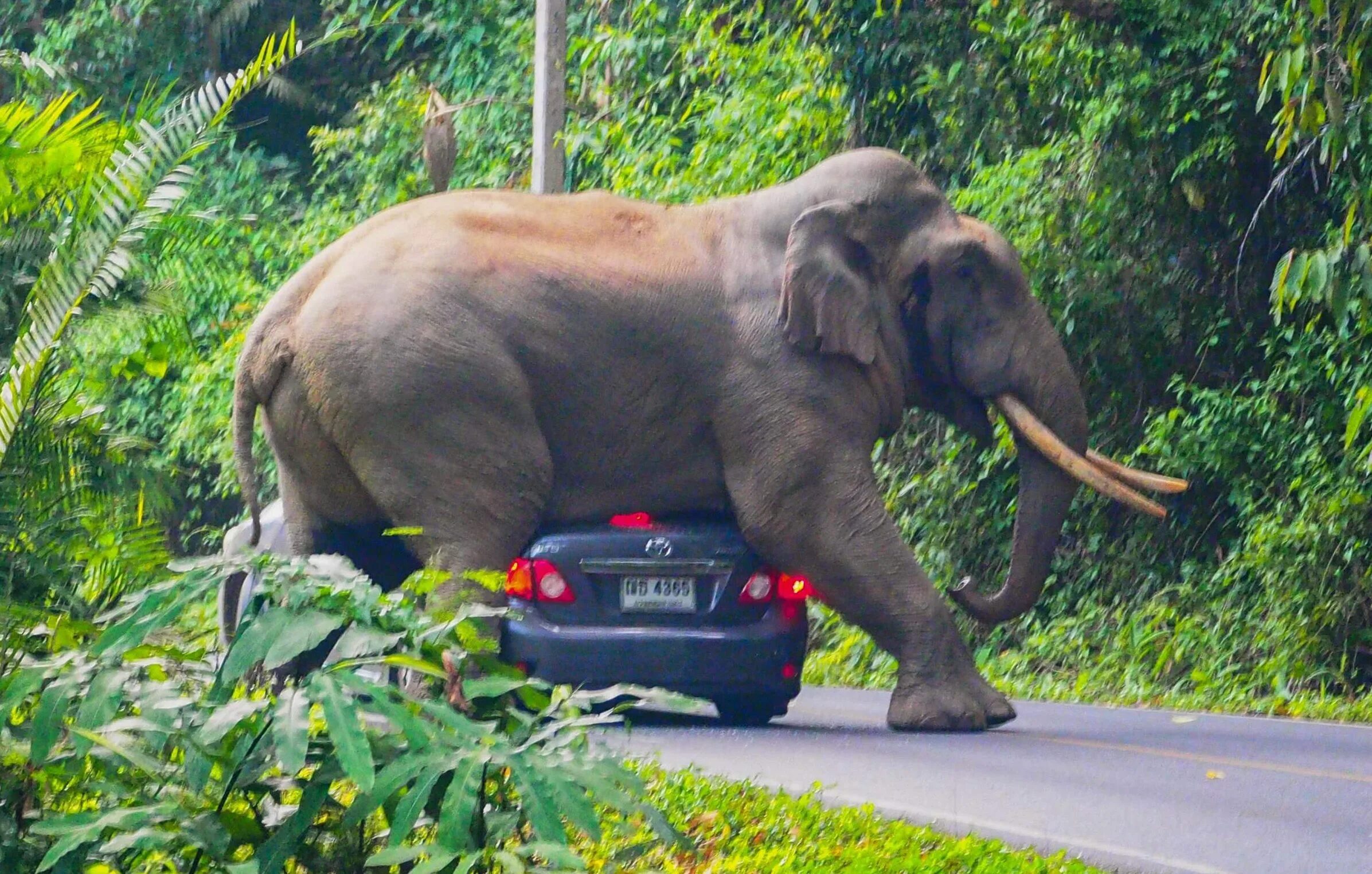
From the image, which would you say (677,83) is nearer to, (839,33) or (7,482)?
(839,33)

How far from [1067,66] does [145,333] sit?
38.4ft

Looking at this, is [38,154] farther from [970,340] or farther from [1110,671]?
[1110,671]

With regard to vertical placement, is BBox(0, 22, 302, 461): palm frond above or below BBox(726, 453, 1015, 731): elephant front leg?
above

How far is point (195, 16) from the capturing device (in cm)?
2825

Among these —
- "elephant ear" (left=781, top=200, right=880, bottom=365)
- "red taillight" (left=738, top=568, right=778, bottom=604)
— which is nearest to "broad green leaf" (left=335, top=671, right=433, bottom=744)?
"red taillight" (left=738, top=568, right=778, bottom=604)

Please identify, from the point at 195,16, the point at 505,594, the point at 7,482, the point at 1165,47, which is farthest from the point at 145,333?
the point at 195,16

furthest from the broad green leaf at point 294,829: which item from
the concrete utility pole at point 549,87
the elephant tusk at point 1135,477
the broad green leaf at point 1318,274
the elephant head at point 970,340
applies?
the concrete utility pole at point 549,87

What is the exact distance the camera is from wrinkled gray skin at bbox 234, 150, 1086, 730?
10.0 m

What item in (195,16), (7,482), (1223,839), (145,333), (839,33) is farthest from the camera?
(195,16)

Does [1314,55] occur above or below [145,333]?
above

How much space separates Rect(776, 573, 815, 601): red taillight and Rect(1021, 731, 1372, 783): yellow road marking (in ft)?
4.04

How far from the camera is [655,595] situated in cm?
984

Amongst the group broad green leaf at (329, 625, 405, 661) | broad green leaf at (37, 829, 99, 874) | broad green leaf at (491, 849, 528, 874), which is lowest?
broad green leaf at (37, 829, 99, 874)

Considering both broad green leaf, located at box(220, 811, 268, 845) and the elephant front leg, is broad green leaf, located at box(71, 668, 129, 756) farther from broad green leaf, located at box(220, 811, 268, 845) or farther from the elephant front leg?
the elephant front leg
